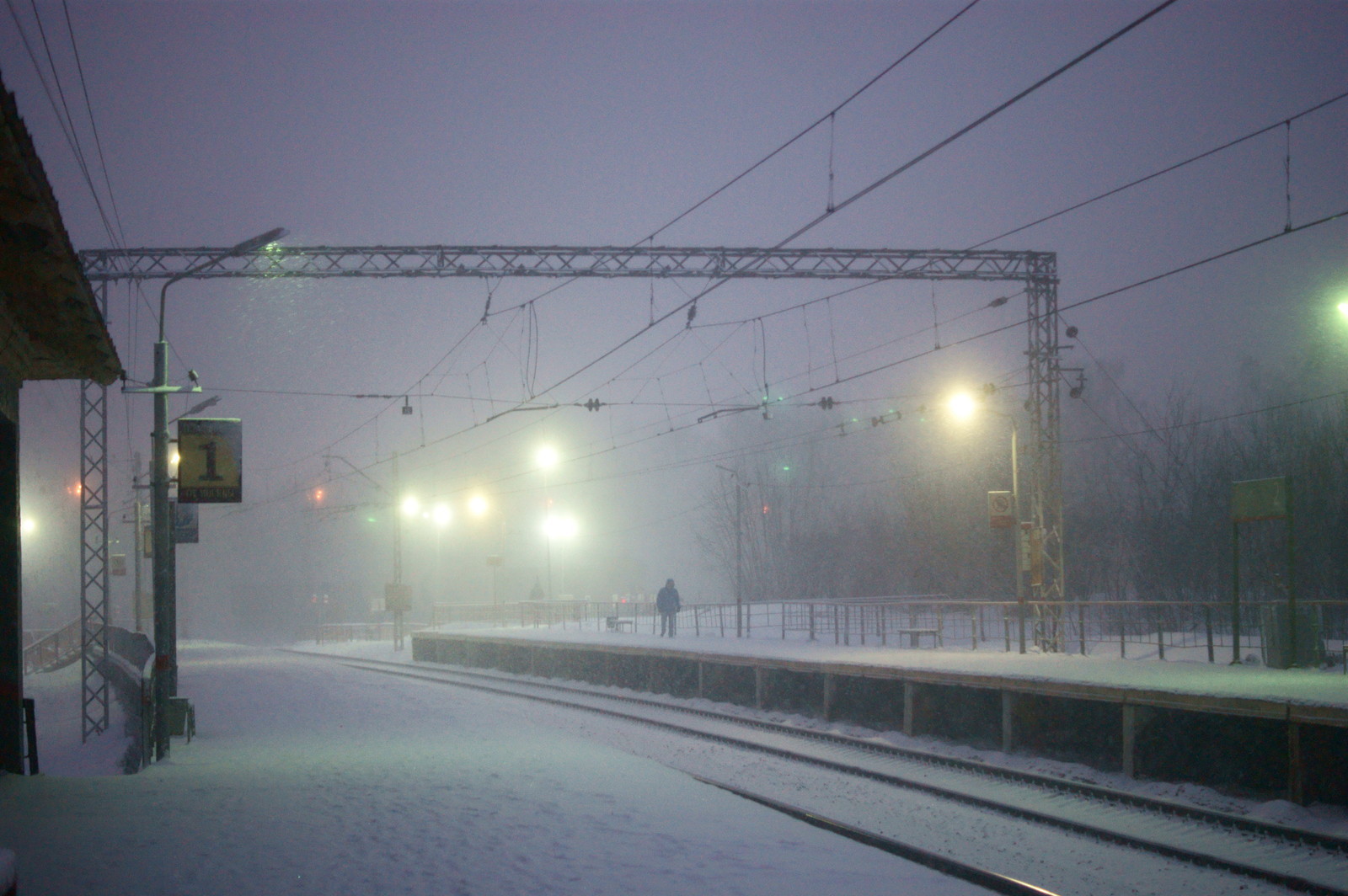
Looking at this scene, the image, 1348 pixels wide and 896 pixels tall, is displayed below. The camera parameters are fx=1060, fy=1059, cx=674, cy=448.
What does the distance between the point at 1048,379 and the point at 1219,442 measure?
19.6m

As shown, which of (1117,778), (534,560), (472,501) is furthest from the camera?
(534,560)

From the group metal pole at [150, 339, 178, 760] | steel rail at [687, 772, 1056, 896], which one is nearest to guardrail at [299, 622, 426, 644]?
metal pole at [150, 339, 178, 760]

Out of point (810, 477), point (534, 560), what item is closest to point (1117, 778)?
point (810, 477)

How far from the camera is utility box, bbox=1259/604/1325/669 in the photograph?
656 inches

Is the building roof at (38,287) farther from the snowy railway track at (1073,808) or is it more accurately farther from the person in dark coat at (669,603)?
the person in dark coat at (669,603)

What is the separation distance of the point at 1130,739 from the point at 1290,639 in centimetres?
514

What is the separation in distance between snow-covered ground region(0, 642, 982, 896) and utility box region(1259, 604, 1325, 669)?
10.2m

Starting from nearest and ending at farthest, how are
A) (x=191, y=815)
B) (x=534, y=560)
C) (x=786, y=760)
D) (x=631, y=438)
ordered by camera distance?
(x=191, y=815), (x=786, y=760), (x=534, y=560), (x=631, y=438)

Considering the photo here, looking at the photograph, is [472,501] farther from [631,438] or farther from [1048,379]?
[631,438]

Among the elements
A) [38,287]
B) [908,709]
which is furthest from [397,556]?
[38,287]

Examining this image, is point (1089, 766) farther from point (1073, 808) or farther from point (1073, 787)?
point (1073, 808)

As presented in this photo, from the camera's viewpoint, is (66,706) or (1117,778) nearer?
(1117,778)

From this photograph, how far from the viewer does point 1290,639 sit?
16625 millimetres

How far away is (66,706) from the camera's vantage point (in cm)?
2970
